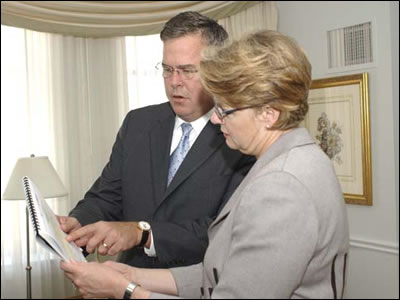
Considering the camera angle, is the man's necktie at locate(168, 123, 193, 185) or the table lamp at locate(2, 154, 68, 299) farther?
the table lamp at locate(2, 154, 68, 299)

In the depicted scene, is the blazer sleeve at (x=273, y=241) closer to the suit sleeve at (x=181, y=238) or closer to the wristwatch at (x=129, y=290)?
the wristwatch at (x=129, y=290)

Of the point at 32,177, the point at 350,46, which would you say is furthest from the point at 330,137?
the point at 32,177

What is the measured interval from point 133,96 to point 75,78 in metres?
0.53

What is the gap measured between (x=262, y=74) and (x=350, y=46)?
2.77 meters

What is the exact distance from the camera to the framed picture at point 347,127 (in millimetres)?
3648

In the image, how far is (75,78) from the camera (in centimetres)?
441

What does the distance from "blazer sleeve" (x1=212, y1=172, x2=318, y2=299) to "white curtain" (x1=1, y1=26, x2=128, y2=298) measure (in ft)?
10.8

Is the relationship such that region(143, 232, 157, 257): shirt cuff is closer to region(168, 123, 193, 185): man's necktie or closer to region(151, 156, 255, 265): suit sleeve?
region(151, 156, 255, 265): suit sleeve

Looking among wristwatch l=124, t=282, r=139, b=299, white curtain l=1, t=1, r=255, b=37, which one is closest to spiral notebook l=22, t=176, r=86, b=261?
wristwatch l=124, t=282, r=139, b=299

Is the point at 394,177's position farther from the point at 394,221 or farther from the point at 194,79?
the point at 194,79

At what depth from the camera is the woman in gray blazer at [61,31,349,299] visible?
1105 millimetres

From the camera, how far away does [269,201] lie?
3.65 feet

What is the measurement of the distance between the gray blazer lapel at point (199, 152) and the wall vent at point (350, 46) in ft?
6.90

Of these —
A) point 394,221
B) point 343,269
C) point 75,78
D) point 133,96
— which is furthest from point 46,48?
point 343,269
